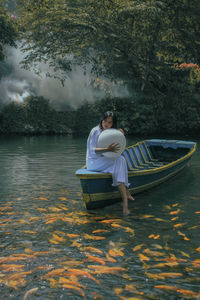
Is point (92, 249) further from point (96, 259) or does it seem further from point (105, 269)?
point (105, 269)

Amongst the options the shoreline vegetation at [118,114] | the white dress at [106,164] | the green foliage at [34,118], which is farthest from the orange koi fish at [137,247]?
the green foliage at [34,118]

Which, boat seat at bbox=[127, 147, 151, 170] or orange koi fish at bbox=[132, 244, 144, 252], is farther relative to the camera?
boat seat at bbox=[127, 147, 151, 170]

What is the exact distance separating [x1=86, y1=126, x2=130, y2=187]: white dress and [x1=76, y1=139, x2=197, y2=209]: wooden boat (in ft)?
0.56

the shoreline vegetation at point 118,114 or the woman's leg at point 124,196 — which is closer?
the woman's leg at point 124,196

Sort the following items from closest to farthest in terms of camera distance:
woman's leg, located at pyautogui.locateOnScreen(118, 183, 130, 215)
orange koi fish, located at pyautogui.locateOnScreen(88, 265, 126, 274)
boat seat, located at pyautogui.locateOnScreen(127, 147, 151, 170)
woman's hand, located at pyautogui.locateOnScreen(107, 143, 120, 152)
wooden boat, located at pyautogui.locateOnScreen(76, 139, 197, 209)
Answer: orange koi fish, located at pyautogui.locateOnScreen(88, 265, 126, 274)
woman's hand, located at pyautogui.locateOnScreen(107, 143, 120, 152)
wooden boat, located at pyautogui.locateOnScreen(76, 139, 197, 209)
woman's leg, located at pyautogui.locateOnScreen(118, 183, 130, 215)
boat seat, located at pyautogui.locateOnScreen(127, 147, 151, 170)

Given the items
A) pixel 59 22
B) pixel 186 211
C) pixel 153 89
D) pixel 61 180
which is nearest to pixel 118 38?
pixel 59 22

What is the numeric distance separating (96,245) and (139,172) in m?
Answer: 3.20

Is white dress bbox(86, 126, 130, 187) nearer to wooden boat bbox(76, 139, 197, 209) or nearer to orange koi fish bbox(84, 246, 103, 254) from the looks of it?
wooden boat bbox(76, 139, 197, 209)

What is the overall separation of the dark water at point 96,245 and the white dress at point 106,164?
813 mm

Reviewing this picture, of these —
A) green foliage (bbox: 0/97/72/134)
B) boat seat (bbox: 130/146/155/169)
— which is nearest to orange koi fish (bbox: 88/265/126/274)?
boat seat (bbox: 130/146/155/169)

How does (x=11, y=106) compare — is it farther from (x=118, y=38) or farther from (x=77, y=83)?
(x=118, y=38)

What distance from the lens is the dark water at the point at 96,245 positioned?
5113mm

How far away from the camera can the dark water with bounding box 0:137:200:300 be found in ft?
16.8

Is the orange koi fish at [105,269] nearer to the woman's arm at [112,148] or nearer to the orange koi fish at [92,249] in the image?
the orange koi fish at [92,249]
